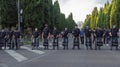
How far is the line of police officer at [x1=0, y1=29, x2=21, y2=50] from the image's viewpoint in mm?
34906

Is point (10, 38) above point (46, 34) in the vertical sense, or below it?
below

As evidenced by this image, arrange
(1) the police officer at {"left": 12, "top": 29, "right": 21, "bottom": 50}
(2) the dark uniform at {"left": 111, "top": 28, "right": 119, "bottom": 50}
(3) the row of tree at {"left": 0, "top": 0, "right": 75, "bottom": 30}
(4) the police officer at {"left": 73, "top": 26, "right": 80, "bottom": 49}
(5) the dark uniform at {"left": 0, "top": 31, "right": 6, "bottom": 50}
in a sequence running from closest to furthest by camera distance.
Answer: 1. (2) the dark uniform at {"left": 111, "top": 28, "right": 119, "bottom": 50}
2. (4) the police officer at {"left": 73, "top": 26, "right": 80, "bottom": 49}
3. (1) the police officer at {"left": 12, "top": 29, "right": 21, "bottom": 50}
4. (5) the dark uniform at {"left": 0, "top": 31, "right": 6, "bottom": 50}
5. (3) the row of tree at {"left": 0, "top": 0, "right": 75, "bottom": 30}

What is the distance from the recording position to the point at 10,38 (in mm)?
35281

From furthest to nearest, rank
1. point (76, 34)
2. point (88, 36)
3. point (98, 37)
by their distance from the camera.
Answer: point (88, 36) → point (76, 34) → point (98, 37)

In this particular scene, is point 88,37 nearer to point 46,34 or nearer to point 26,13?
point 46,34

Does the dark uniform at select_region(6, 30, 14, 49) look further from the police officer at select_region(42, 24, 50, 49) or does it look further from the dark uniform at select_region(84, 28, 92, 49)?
the dark uniform at select_region(84, 28, 92, 49)

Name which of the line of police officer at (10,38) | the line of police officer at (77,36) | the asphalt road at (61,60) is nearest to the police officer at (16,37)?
the line of police officer at (10,38)

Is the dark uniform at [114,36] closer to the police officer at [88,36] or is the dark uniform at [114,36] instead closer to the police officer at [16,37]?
the police officer at [88,36]

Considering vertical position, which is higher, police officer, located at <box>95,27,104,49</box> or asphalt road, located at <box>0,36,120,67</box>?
police officer, located at <box>95,27,104,49</box>

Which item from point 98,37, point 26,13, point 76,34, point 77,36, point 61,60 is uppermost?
point 26,13

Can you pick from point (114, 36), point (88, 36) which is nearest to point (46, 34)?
point (88, 36)

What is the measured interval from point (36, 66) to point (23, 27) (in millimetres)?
50443

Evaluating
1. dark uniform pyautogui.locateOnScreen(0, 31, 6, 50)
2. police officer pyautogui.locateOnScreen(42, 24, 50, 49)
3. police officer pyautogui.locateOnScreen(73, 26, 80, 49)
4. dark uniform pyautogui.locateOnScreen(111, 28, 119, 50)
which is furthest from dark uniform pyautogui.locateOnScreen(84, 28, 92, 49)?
dark uniform pyautogui.locateOnScreen(0, 31, 6, 50)

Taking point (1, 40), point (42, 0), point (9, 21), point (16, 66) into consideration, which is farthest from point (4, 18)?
point (16, 66)
